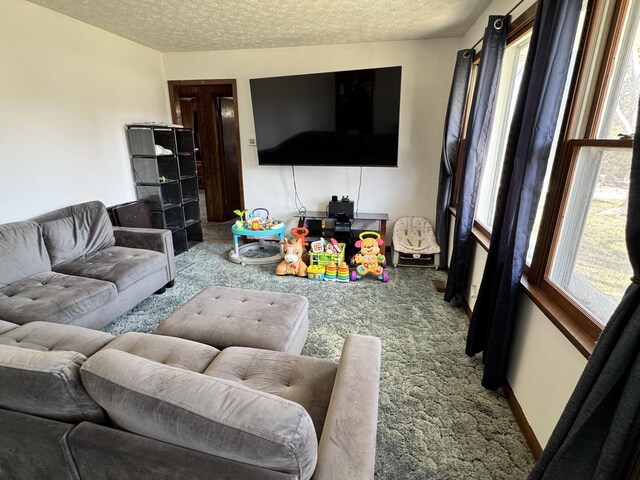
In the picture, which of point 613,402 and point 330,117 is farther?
point 330,117

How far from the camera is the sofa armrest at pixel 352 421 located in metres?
0.89

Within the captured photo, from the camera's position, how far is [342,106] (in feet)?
11.5

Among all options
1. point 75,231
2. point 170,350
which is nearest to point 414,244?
point 170,350

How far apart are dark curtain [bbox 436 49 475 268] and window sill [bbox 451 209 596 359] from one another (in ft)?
6.10

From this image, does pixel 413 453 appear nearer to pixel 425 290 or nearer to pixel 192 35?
pixel 425 290

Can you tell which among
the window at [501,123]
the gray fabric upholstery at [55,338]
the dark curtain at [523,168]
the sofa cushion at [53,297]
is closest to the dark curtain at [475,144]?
the window at [501,123]

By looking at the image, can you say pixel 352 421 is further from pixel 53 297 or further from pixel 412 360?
pixel 53 297

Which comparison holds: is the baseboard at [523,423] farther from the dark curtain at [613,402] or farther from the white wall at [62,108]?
the white wall at [62,108]

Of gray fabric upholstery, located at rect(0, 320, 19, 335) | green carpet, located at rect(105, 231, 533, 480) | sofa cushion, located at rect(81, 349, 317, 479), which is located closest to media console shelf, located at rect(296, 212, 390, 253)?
green carpet, located at rect(105, 231, 533, 480)

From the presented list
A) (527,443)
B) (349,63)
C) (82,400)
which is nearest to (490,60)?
(349,63)

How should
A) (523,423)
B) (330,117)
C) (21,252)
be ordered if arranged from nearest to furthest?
(523,423), (21,252), (330,117)

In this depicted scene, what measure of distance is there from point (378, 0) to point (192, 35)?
2.04 metres

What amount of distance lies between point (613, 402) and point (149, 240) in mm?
3252

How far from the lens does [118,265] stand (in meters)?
2.59
